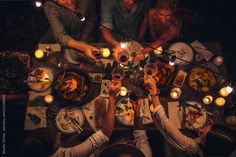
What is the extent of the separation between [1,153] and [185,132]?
402 cm

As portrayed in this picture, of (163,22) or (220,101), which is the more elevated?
(163,22)

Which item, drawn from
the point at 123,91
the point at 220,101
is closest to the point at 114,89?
the point at 123,91

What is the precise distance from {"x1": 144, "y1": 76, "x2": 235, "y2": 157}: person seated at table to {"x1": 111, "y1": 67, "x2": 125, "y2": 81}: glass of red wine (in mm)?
447

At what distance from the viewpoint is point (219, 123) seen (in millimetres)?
4723

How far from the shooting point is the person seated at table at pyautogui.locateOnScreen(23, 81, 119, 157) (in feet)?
12.9

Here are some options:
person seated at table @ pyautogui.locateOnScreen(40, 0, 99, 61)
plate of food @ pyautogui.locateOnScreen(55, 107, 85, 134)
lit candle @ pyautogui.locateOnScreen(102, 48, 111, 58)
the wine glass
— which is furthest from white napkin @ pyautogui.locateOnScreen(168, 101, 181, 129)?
person seated at table @ pyautogui.locateOnScreen(40, 0, 99, 61)

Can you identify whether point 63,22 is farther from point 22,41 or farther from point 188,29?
point 188,29

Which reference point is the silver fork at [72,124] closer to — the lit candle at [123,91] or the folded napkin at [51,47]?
the lit candle at [123,91]

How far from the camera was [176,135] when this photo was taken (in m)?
4.49

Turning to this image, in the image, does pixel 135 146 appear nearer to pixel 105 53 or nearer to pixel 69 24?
pixel 105 53

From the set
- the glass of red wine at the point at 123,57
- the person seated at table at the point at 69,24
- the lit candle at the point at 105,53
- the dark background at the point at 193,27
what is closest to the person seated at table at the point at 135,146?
the glass of red wine at the point at 123,57

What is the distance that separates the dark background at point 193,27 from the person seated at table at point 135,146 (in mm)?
2927

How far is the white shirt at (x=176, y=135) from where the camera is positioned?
175 inches

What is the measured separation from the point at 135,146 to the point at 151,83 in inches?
48.5
